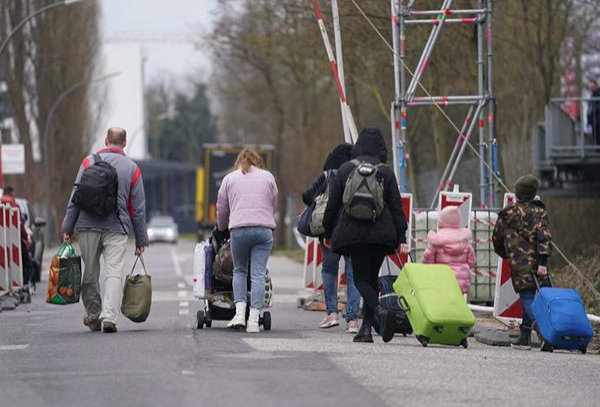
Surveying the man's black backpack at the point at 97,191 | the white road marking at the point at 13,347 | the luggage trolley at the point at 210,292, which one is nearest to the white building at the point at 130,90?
the luggage trolley at the point at 210,292

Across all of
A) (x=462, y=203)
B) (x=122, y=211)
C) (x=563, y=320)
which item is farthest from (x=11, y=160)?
(x=563, y=320)

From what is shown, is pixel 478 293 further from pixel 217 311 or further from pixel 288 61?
pixel 288 61

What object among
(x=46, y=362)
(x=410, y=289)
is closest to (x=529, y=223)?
(x=410, y=289)

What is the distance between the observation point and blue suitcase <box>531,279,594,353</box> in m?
13.4

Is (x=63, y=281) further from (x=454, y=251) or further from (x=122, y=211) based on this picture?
(x=454, y=251)

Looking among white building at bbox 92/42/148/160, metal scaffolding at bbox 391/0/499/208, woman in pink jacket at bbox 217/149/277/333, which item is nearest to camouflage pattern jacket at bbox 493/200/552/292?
woman in pink jacket at bbox 217/149/277/333

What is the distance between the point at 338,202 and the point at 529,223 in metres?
2.00

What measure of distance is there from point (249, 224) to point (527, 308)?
103 inches

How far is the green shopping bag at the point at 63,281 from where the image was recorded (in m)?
14.3

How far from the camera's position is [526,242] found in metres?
14.1

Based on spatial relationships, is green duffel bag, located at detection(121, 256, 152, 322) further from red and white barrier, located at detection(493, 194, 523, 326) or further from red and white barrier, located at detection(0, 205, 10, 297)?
red and white barrier, located at detection(0, 205, 10, 297)

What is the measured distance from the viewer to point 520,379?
10617 mm

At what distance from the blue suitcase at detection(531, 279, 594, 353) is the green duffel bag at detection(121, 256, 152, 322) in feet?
11.7

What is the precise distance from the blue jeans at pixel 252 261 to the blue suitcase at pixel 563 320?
8.09 feet
